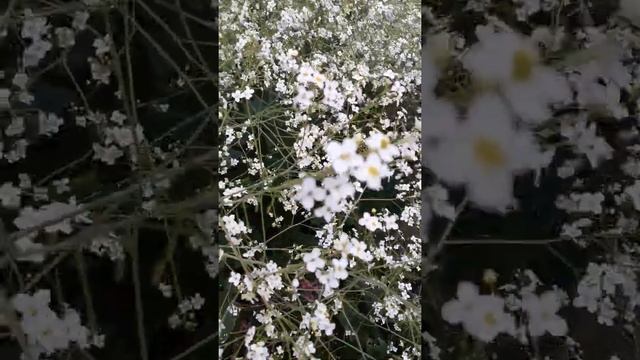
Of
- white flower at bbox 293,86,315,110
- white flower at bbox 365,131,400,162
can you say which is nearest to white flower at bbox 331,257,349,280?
white flower at bbox 365,131,400,162

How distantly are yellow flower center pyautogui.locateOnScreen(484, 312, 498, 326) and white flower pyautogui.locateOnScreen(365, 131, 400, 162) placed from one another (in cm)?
38

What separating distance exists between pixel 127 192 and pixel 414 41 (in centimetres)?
67

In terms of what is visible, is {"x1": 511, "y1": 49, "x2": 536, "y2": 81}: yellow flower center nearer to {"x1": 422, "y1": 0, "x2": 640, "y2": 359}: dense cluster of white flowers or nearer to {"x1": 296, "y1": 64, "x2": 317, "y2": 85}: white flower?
{"x1": 422, "y1": 0, "x2": 640, "y2": 359}: dense cluster of white flowers

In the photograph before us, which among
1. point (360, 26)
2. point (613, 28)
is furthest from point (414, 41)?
point (613, 28)

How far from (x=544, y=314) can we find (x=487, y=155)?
240mm

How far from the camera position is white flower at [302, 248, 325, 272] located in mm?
1183

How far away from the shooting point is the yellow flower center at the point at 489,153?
2.79 feet

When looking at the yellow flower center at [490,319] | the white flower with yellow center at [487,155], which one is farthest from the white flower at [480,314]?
the white flower with yellow center at [487,155]

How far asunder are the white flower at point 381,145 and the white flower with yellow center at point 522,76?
0.31 meters

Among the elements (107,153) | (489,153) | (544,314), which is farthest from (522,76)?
(107,153)

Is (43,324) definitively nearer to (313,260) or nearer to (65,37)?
(65,37)

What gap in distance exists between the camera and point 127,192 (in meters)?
0.85

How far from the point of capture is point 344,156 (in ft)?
3.67

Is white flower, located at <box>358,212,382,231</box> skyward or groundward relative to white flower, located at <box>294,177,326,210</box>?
groundward
